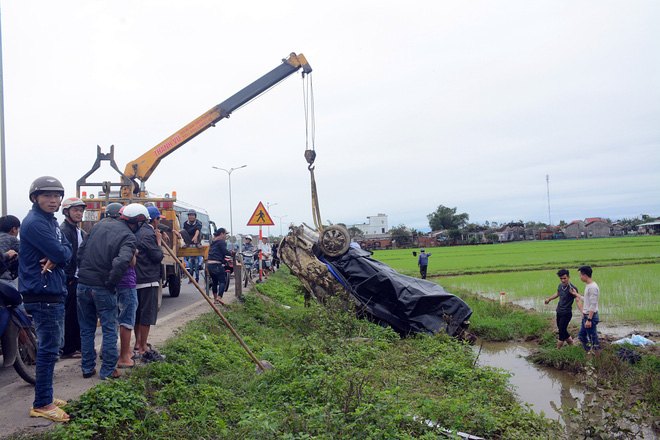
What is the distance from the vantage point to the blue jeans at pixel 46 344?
3.70 meters

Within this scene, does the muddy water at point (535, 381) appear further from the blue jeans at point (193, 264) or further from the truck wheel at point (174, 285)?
the truck wheel at point (174, 285)

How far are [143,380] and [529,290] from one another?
14.3 m

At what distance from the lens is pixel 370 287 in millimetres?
8766

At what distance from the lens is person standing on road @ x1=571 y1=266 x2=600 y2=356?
703 centimetres

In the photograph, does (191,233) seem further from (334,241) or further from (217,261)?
(334,241)

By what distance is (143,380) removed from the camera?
4430 millimetres

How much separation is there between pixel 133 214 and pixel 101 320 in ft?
3.71

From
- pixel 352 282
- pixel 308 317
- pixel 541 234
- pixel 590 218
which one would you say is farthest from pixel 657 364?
pixel 590 218

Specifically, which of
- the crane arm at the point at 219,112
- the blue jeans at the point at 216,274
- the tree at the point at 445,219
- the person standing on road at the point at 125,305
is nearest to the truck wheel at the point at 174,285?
the blue jeans at the point at 216,274

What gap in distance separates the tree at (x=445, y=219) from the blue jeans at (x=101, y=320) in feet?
305

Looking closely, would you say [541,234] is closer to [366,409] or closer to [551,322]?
[551,322]

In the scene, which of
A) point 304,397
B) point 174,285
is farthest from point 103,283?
point 174,285

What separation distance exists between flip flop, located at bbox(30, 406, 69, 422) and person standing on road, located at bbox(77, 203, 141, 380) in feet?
3.04

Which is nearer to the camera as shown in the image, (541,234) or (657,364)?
(657,364)
